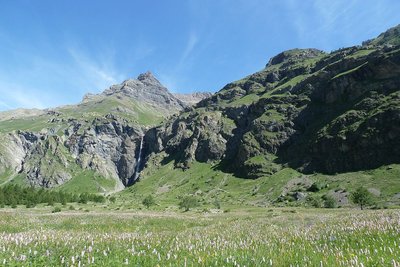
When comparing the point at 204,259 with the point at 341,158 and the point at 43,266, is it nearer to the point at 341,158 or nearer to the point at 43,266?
the point at 43,266

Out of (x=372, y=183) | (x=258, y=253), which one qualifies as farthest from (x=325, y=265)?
(x=372, y=183)

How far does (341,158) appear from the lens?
19925 centimetres

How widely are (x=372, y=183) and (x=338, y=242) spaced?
156213 mm

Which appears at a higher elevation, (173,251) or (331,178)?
(331,178)

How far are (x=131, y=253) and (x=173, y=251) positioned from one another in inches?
54.0

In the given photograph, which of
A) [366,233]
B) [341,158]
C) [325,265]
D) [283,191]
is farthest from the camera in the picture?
[341,158]

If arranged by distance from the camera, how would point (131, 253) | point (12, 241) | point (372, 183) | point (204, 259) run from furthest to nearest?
point (372, 183) → point (12, 241) → point (131, 253) → point (204, 259)

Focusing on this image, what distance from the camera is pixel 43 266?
741 cm

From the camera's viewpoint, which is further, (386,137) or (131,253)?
(386,137)

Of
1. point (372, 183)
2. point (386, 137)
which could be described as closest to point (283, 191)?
Answer: point (372, 183)

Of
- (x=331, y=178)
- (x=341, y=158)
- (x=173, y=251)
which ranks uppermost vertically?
(x=341, y=158)

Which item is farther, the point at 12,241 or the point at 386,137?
the point at 386,137

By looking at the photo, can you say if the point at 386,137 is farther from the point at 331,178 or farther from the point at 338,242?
the point at 338,242

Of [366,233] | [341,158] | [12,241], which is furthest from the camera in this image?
[341,158]
